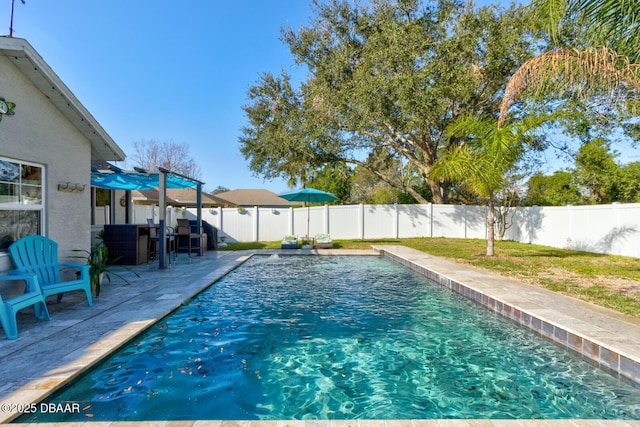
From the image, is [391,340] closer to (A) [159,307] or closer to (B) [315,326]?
(B) [315,326]

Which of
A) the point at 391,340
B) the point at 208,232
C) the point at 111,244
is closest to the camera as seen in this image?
the point at 391,340

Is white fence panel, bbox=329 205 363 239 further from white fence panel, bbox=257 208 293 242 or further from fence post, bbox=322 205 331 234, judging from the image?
white fence panel, bbox=257 208 293 242

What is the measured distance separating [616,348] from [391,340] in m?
2.25

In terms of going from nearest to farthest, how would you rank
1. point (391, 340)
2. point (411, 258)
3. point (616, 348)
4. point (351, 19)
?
point (616, 348) < point (391, 340) < point (411, 258) < point (351, 19)

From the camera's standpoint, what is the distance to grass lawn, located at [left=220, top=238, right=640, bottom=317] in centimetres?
554

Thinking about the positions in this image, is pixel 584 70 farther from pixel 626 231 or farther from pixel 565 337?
pixel 626 231

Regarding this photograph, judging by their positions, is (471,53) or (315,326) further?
(471,53)

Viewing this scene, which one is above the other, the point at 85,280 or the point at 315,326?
the point at 85,280

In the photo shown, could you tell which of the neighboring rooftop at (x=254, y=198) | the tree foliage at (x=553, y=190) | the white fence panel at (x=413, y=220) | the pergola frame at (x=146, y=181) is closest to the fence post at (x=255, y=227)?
the pergola frame at (x=146, y=181)

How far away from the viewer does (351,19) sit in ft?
50.5

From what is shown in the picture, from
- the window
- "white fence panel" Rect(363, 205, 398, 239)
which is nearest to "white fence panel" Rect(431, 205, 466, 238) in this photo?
"white fence panel" Rect(363, 205, 398, 239)

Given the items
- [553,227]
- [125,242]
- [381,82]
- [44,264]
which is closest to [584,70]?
[44,264]

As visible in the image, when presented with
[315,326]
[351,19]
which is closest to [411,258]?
[315,326]

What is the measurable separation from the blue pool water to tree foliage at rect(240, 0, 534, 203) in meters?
9.10
